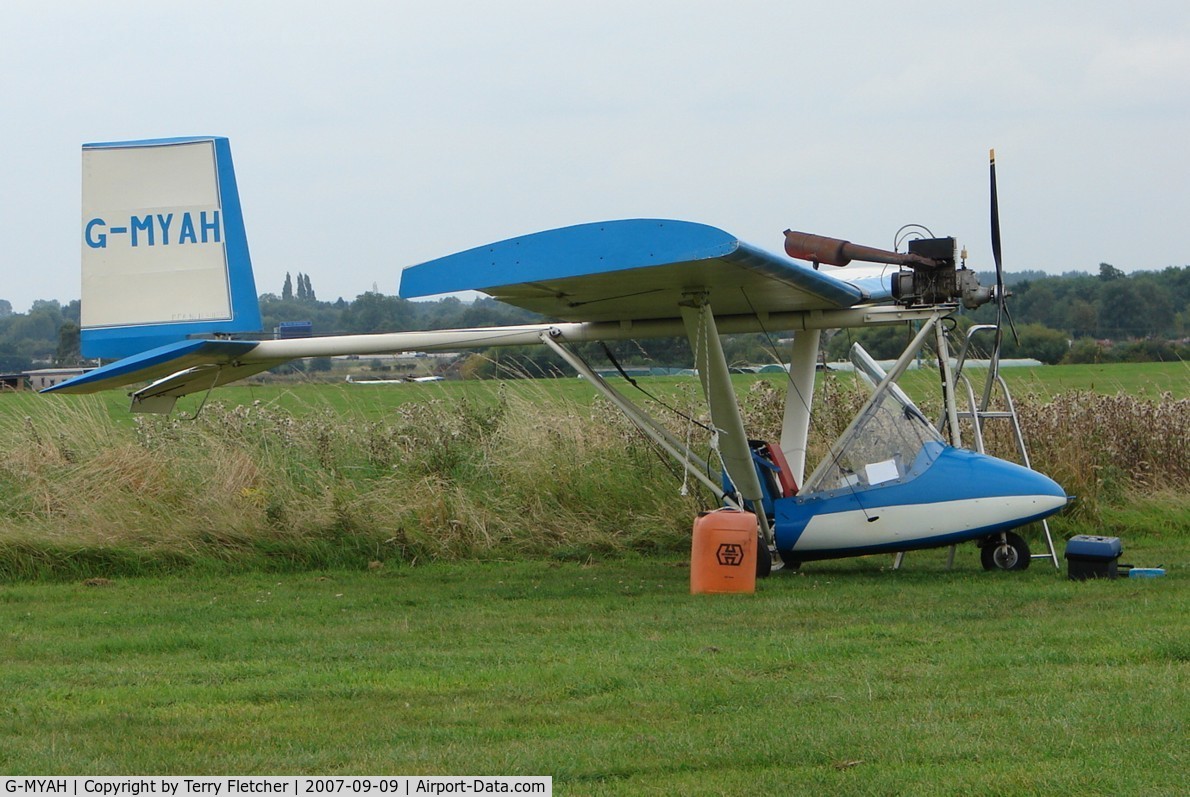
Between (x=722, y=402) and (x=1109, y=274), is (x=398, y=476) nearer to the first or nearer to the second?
(x=722, y=402)

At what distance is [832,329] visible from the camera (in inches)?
392

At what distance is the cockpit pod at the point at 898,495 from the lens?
876 centimetres

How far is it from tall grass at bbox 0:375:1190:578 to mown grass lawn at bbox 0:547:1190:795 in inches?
64.7

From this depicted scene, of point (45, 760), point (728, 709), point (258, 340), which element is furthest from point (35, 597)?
point (728, 709)

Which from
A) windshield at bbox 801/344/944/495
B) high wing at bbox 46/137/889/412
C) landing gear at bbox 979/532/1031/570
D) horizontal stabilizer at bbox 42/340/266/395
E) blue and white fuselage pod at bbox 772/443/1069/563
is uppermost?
high wing at bbox 46/137/889/412

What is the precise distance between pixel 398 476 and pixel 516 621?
488 cm

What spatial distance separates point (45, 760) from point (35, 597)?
5385mm

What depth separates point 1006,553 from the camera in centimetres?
920

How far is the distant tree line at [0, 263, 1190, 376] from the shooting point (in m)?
11.3

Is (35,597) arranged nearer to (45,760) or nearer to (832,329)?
(45,760)

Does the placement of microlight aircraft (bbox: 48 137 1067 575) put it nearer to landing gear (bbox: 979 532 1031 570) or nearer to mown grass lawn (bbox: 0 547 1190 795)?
landing gear (bbox: 979 532 1031 570)

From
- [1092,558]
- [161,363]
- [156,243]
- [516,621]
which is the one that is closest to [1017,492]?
[1092,558]

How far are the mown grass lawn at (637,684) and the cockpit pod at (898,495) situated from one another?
1.11 ft

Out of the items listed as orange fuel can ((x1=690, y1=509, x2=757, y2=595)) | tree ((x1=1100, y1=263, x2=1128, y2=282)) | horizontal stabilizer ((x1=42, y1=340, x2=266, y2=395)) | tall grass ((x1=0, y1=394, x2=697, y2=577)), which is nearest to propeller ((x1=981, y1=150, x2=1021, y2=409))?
orange fuel can ((x1=690, y1=509, x2=757, y2=595))
